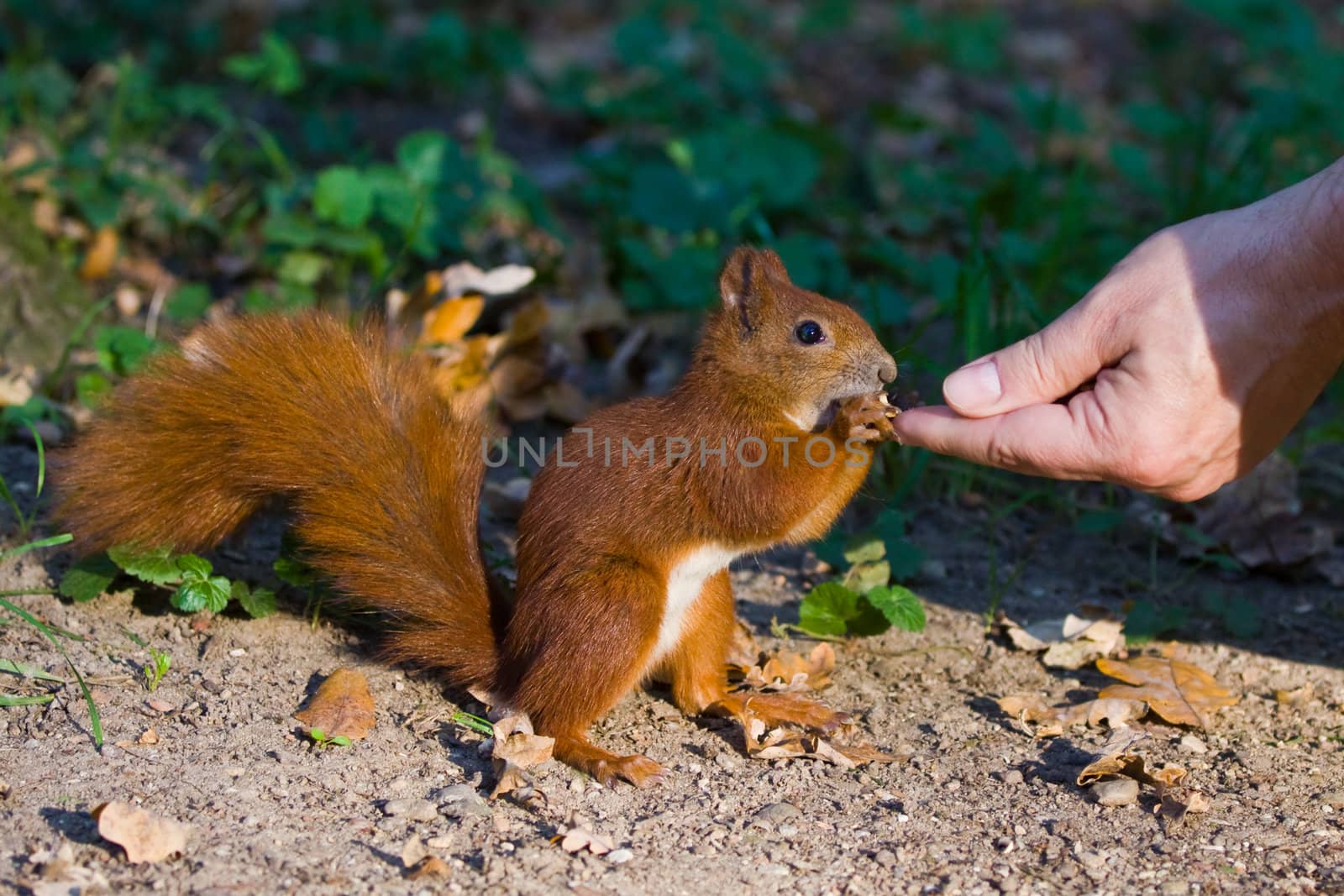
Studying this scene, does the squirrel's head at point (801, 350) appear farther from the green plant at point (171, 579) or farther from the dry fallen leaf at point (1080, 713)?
the green plant at point (171, 579)

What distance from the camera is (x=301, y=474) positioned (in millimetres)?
2117

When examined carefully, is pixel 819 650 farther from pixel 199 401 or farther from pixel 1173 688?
pixel 199 401

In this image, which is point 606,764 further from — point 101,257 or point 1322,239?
point 101,257

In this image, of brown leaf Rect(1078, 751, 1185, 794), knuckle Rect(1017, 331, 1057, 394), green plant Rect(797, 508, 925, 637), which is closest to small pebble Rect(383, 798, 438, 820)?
green plant Rect(797, 508, 925, 637)

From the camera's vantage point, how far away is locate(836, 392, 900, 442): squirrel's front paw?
6.82ft

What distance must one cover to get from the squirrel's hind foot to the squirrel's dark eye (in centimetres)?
72

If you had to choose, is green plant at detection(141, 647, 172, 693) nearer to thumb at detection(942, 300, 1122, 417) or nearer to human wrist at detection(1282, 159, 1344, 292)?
thumb at detection(942, 300, 1122, 417)

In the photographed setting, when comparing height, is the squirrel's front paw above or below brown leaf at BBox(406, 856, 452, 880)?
above

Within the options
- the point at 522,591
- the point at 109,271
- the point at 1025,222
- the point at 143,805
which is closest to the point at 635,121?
the point at 1025,222

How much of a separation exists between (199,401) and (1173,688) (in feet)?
5.55

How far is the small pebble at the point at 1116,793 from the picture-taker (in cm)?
196

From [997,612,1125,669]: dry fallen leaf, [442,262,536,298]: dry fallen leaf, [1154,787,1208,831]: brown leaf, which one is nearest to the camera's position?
[1154,787,1208,831]: brown leaf

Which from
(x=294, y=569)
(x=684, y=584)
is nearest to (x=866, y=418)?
(x=684, y=584)

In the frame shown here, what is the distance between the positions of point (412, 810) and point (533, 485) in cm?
58
